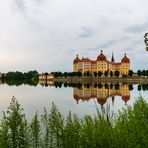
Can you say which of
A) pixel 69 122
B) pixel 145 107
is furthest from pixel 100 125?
pixel 145 107

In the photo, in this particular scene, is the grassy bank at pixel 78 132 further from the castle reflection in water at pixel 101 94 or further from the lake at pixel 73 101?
the castle reflection in water at pixel 101 94

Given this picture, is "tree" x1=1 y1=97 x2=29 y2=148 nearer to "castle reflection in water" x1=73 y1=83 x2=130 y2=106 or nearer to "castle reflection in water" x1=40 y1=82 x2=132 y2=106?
"castle reflection in water" x1=40 y1=82 x2=132 y2=106

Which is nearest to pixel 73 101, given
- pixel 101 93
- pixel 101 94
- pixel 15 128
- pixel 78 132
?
pixel 101 94

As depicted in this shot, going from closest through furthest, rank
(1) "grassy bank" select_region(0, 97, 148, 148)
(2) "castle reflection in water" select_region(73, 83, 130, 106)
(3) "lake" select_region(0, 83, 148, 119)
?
(1) "grassy bank" select_region(0, 97, 148, 148), (3) "lake" select_region(0, 83, 148, 119), (2) "castle reflection in water" select_region(73, 83, 130, 106)

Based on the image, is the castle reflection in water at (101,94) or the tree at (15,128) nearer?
the tree at (15,128)

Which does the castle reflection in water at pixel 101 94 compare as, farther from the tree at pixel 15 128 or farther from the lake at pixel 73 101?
the tree at pixel 15 128

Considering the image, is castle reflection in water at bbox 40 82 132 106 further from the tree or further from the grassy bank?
the tree

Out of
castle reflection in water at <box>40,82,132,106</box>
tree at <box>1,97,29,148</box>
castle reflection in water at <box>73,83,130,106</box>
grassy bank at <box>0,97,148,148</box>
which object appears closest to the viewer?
grassy bank at <box>0,97,148,148</box>

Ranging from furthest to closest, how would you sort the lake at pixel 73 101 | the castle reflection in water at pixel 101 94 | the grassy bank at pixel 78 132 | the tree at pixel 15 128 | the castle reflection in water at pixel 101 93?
the castle reflection in water at pixel 101 93 → the castle reflection in water at pixel 101 94 → the lake at pixel 73 101 → the tree at pixel 15 128 → the grassy bank at pixel 78 132

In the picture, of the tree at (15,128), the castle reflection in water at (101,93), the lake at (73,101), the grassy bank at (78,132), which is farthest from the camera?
the castle reflection in water at (101,93)

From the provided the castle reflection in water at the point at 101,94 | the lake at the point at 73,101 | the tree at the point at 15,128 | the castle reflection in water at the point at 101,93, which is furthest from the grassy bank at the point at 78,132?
the castle reflection in water at the point at 101,94

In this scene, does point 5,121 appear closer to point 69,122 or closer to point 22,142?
point 22,142

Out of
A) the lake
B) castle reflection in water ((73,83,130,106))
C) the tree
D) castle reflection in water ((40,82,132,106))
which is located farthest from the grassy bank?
castle reflection in water ((73,83,130,106))

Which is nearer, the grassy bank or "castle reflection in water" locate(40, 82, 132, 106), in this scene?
the grassy bank
